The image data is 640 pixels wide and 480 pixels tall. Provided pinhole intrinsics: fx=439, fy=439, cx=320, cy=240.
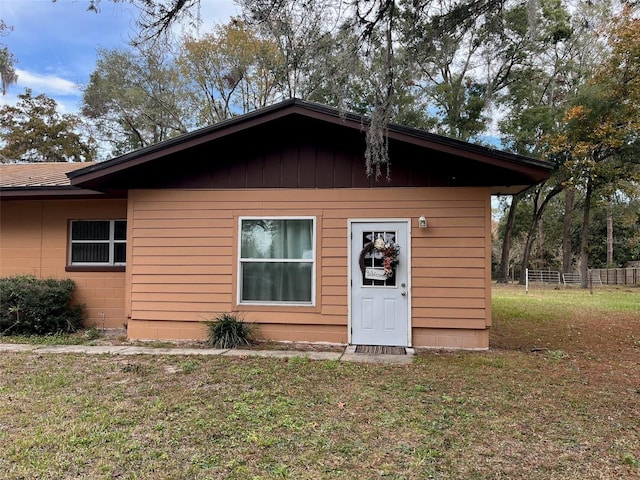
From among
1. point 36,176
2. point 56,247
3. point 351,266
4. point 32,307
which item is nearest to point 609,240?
point 351,266

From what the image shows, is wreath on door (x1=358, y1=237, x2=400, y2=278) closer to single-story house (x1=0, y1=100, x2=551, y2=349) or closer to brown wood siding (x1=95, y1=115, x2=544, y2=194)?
single-story house (x1=0, y1=100, x2=551, y2=349)

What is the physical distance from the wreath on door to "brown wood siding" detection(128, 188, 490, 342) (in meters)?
0.26

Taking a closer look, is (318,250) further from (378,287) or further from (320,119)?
(320,119)

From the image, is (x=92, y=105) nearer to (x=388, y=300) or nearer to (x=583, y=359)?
(x=388, y=300)

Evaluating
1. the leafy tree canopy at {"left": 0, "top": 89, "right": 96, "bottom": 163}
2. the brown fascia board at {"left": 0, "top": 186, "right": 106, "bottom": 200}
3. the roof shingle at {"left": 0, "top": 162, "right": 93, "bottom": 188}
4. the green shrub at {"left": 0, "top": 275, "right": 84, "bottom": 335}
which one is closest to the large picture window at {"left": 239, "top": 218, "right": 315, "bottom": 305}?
the brown fascia board at {"left": 0, "top": 186, "right": 106, "bottom": 200}

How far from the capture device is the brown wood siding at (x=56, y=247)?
7.87 m

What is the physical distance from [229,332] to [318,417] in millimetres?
3106

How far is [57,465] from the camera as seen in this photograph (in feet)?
9.04

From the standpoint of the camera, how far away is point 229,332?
6430 mm

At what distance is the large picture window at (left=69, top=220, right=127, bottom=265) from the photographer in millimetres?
7945

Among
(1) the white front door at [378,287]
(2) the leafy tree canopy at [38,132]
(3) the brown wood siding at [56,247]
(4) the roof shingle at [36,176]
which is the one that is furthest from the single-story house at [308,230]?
(2) the leafy tree canopy at [38,132]

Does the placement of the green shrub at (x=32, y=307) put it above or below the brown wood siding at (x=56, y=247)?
below

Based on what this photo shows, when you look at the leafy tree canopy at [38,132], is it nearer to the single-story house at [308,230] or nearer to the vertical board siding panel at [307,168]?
the single-story house at [308,230]

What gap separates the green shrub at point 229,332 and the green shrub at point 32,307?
2.77 m
